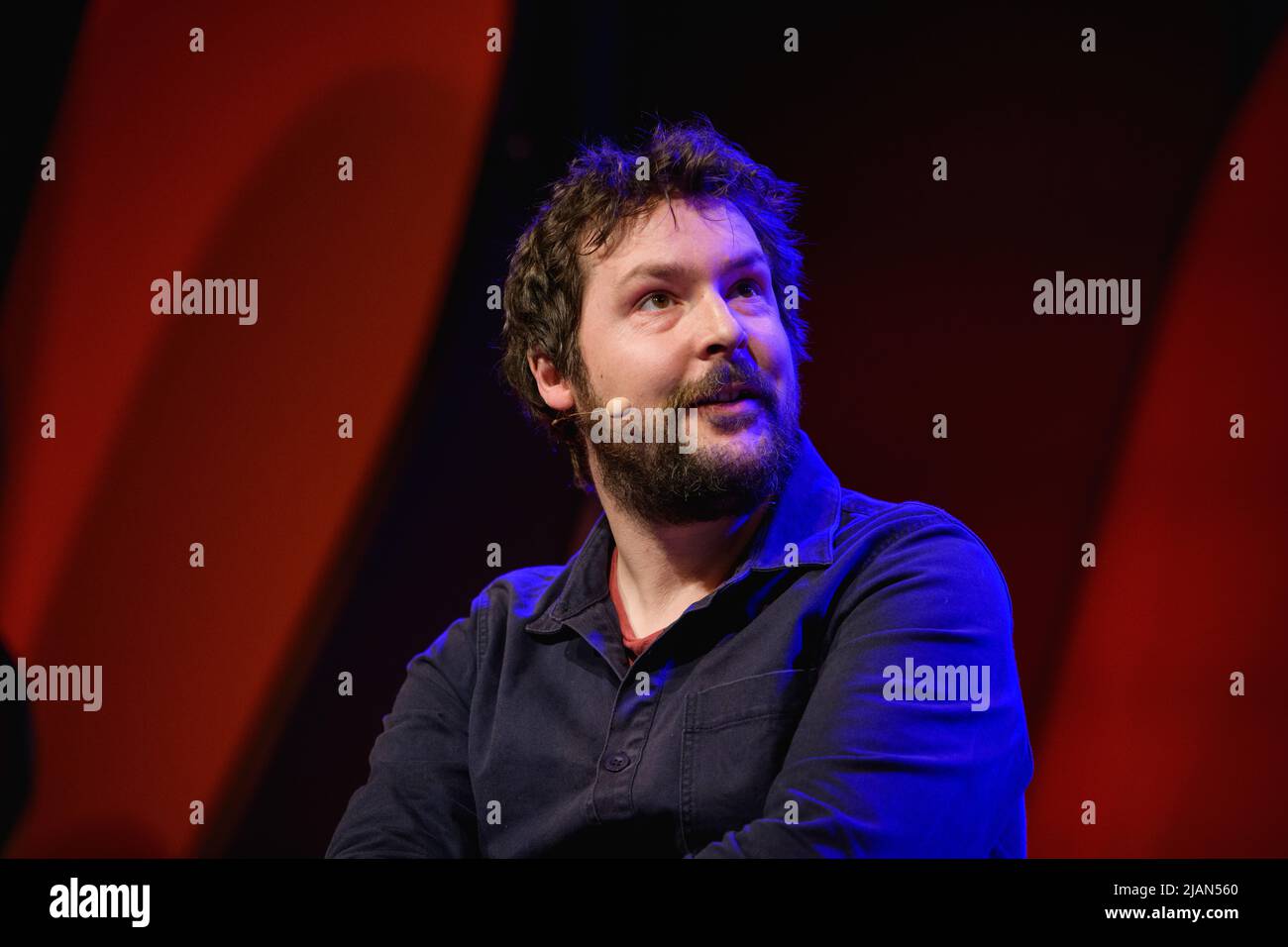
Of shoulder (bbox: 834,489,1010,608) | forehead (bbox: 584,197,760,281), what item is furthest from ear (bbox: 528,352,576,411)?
shoulder (bbox: 834,489,1010,608)

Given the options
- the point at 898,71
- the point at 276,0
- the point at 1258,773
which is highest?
the point at 276,0

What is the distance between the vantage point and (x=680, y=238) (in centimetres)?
183

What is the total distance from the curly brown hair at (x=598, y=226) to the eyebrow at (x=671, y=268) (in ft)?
0.34

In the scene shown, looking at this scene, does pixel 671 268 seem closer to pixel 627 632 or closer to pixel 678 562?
pixel 678 562

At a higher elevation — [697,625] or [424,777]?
[697,625]

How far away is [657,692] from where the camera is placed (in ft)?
5.50

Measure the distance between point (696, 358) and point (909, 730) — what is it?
0.70 metres

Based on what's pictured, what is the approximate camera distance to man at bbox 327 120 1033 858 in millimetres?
1426

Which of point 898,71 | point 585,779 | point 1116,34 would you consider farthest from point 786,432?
point 1116,34

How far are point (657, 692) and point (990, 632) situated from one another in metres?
0.51

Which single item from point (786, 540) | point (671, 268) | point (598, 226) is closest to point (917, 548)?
point (786, 540)

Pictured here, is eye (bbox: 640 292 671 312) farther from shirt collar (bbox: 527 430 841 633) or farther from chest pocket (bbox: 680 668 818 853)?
chest pocket (bbox: 680 668 818 853)

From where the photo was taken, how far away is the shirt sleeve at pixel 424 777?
5.84 feet
